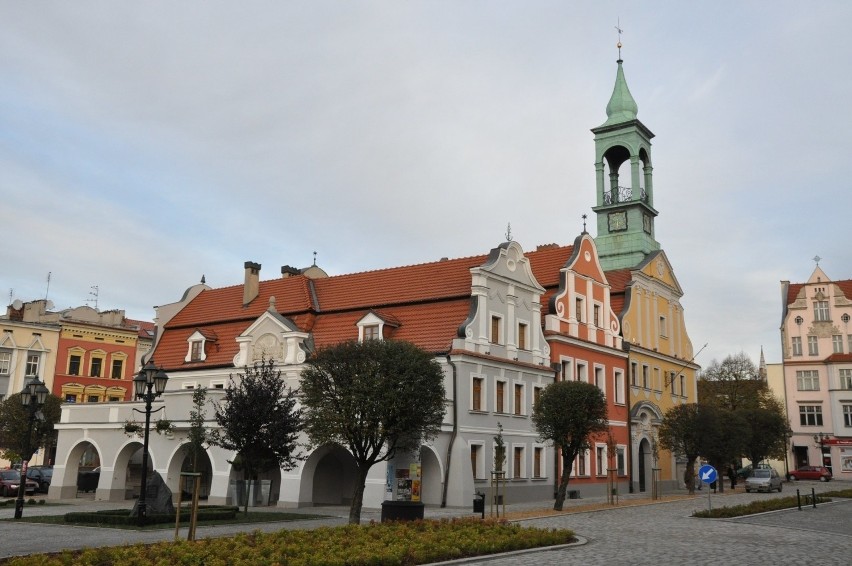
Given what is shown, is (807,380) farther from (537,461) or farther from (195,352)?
(195,352)

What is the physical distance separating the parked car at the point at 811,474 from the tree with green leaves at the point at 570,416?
4700 cm

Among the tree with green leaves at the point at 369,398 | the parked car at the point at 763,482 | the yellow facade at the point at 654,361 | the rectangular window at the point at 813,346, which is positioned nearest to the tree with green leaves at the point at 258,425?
the tree with green leaves at the point at 369,398

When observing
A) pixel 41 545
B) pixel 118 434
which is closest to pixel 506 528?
pixel 41 545

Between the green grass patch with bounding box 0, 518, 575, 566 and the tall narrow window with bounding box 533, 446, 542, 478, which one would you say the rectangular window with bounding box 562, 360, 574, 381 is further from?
the green grass patch with bounding box 0, 518, 575, 566

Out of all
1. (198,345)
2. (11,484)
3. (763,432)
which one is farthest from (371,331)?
(763,432)

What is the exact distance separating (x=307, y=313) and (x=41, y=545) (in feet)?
82.2

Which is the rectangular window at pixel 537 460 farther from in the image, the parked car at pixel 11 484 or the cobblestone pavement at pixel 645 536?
the parked car at pixel 11 484

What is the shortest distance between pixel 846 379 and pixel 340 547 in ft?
242

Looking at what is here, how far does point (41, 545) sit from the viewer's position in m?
18.5

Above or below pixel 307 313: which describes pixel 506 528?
below

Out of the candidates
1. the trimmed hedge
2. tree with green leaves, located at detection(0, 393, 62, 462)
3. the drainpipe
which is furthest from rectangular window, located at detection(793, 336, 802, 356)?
the trimmed hedge

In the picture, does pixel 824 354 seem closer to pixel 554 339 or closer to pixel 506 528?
pixel 554 339

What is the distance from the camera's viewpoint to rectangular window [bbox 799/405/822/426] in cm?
7838

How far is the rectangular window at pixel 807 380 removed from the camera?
3103 inches
